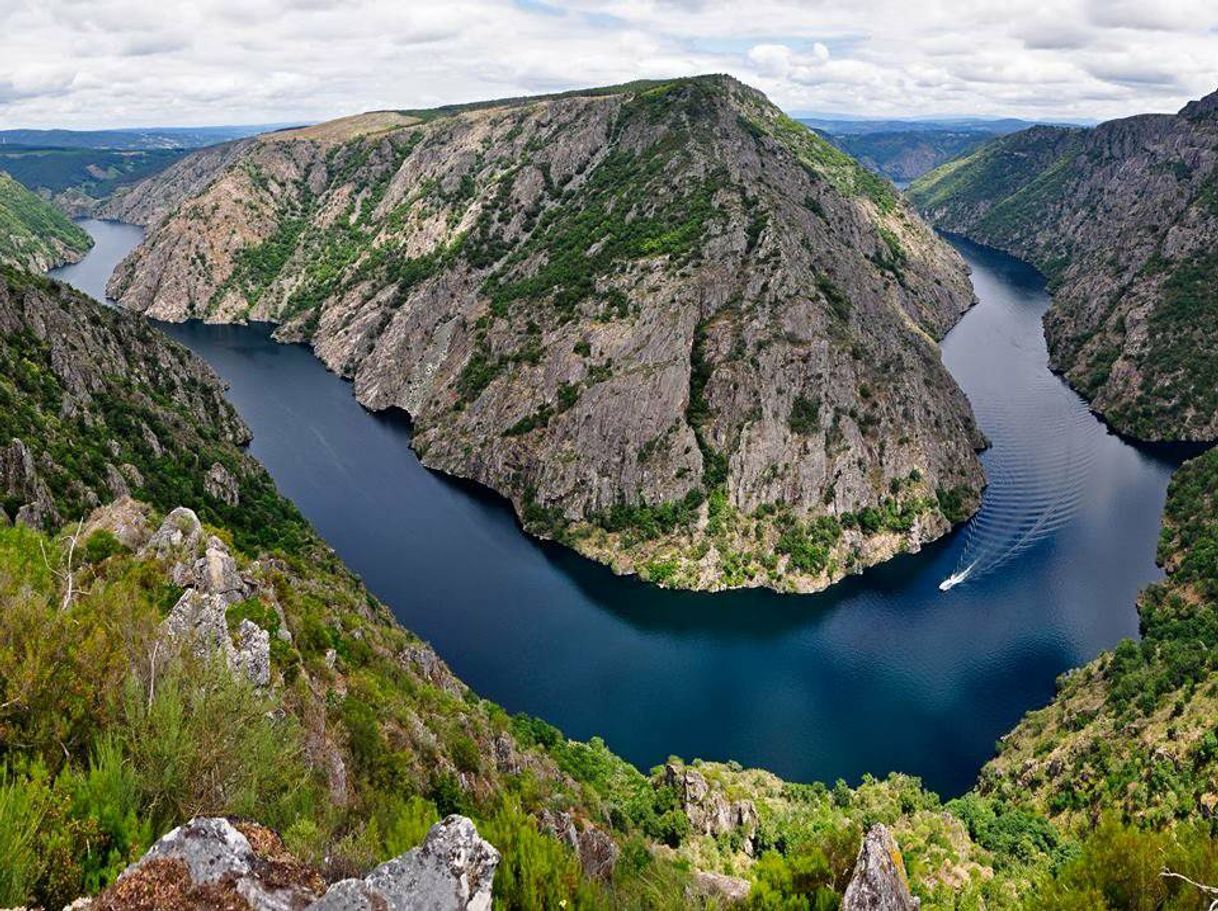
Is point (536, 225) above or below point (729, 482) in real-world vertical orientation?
above

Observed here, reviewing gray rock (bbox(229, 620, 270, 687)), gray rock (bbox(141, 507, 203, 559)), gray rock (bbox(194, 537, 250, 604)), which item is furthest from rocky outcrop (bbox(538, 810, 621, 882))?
gray rock (bbox(141, 507, 203, 559))

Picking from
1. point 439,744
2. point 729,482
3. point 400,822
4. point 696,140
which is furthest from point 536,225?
point 400,822

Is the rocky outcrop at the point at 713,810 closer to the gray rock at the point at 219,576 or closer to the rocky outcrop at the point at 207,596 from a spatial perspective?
the rocky outcrop at the point at 207,596

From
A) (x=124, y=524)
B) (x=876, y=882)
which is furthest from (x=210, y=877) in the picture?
(x=124, y=524)

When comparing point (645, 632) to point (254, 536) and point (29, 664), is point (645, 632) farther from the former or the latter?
point (29, 664)

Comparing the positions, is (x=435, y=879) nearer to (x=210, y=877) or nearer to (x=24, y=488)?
(x=210, y=877)

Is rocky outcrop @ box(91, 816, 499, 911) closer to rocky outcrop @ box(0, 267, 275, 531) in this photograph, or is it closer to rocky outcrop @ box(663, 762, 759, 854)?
rocky outcrop @ box(663, 762, 759, 854)
